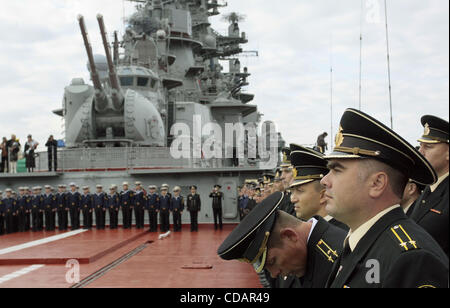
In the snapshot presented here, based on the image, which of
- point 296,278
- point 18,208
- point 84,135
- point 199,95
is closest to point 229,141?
point 199,95

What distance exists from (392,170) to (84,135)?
48.1 feet

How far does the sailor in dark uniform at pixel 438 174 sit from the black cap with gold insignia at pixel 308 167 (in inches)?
23.8

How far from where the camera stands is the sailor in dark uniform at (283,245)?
205 cm

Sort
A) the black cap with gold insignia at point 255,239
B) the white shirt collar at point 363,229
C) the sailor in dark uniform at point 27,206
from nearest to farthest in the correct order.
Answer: the white shirt collar at point 363,229 < the black cap with gold insignia at point 255,239 < the sailor in dark uniform at point 27,206

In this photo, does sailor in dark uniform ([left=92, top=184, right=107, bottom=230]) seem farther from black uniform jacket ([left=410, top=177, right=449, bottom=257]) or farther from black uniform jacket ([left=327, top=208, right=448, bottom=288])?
black uniform jacket ([left=327, top=208, right=448, bottom=288])

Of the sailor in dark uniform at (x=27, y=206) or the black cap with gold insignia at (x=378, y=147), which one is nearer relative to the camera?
the black cap with gold insignia at (x=378, y=147)

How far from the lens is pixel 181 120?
21.0 meters

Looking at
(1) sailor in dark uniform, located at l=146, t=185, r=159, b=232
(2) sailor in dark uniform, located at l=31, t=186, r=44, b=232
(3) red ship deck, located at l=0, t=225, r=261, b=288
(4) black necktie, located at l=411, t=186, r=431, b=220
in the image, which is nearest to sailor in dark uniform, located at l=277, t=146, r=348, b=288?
(4) black necktie, located at l=411, t=186, r=431, b=220

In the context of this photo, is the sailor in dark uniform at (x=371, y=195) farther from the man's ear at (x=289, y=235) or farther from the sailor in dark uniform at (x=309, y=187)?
Result: the sailor in dark uniform at (x=309, y=187)

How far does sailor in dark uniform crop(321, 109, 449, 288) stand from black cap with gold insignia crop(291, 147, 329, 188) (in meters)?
1.35

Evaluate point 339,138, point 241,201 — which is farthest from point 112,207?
point 339,138

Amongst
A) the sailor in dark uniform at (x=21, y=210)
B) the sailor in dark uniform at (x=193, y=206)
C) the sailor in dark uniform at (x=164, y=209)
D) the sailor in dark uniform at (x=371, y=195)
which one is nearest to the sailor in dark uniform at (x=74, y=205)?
the sailor in dark uniform at (x=21, y=210)

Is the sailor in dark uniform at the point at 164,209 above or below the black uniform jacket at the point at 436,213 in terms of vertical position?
below

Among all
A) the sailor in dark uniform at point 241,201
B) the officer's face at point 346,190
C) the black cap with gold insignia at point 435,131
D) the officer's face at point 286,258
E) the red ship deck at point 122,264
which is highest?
the black cap with gold insignia at point 435,131
